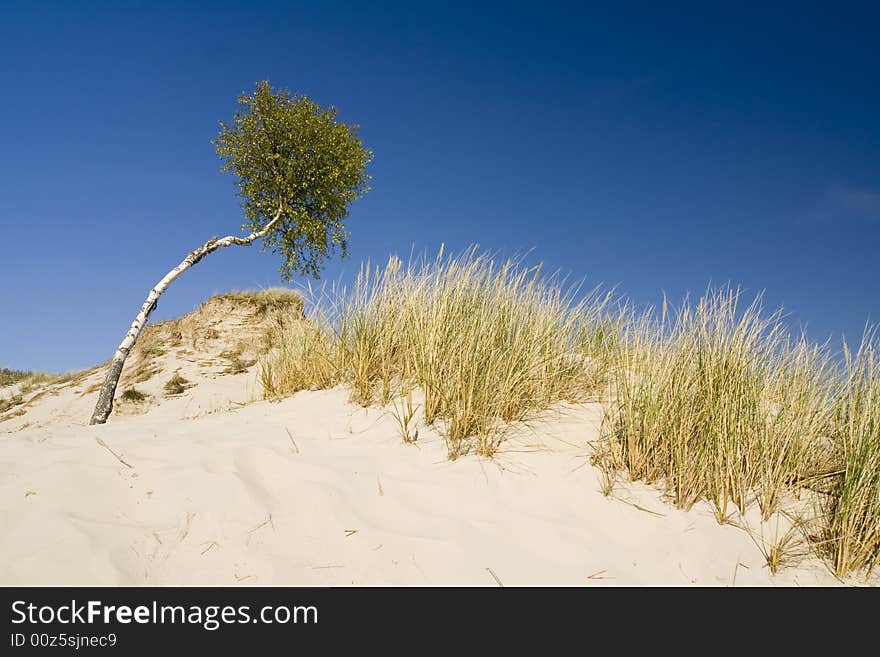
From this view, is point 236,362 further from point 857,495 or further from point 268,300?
point 857,495

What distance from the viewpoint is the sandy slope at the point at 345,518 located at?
8.53ft

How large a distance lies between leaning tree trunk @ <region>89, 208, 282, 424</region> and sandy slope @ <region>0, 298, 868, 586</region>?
18.3ft

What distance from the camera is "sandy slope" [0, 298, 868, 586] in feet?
8.53

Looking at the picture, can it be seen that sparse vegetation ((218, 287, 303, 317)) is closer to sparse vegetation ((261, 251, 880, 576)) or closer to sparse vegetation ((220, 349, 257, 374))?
sparse vegetation ((220, 349, 257, 374))

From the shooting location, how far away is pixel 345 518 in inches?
117

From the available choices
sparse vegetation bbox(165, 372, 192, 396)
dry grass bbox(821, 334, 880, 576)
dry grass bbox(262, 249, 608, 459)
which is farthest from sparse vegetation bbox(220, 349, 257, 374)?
dry grass bbox(821, 334, 880, 576)

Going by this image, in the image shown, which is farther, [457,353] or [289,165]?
[289,165]

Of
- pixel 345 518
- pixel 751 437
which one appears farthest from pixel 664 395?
pixel 345 518

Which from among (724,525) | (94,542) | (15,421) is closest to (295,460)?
(94,542)

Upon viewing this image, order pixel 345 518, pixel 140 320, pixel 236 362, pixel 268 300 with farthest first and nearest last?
pixel 268 300 < pixel 236 362 < pixel 140 320 < pixel 345 518

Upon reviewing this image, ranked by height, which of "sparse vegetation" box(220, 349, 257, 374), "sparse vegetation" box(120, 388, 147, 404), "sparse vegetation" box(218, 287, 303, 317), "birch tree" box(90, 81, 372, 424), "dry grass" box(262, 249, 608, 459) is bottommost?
"dry grass" box(262, 249, 608, 459)

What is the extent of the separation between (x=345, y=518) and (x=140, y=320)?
956 centimetres

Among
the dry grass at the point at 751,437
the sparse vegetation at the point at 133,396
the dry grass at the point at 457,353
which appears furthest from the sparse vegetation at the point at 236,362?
the dry grass at the point at 751,437
